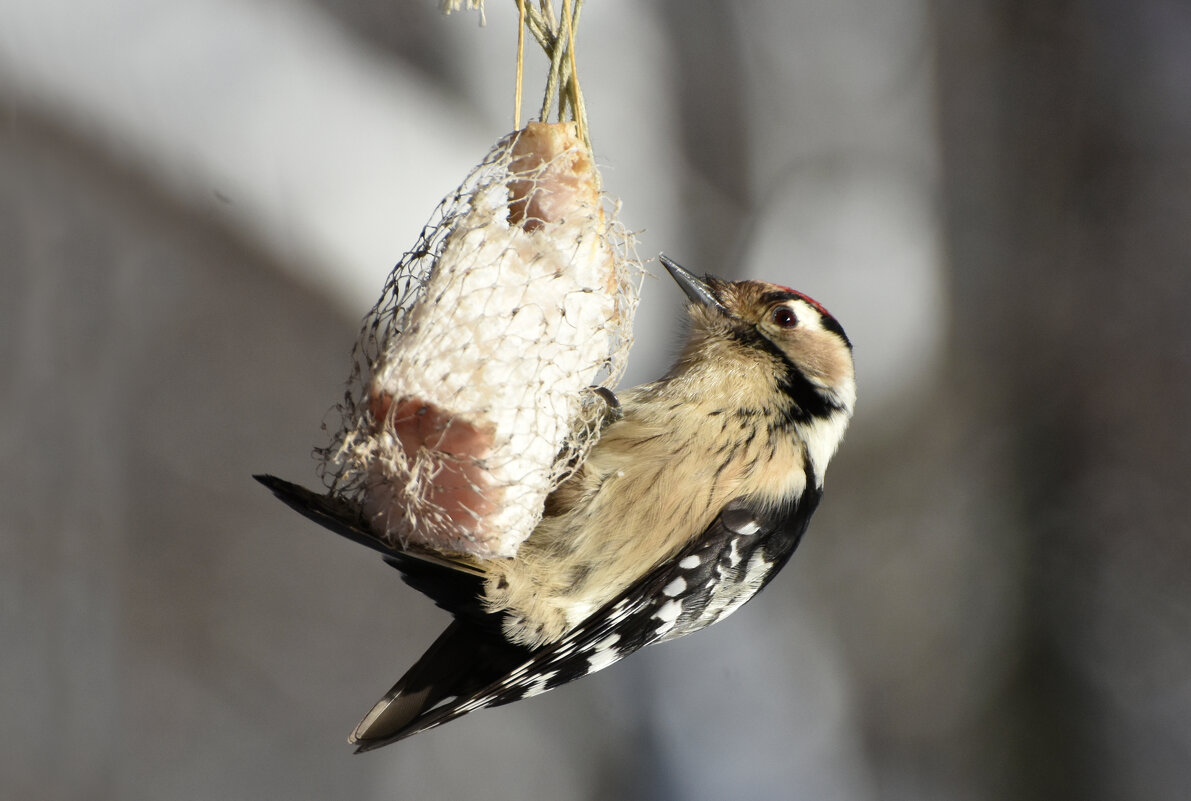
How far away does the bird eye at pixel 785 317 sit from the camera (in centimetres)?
118

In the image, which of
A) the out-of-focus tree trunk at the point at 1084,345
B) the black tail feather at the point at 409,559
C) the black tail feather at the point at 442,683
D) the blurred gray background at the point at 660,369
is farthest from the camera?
the out-of-focus tree trunk at the point at 1084,345

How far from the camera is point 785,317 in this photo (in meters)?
1.19

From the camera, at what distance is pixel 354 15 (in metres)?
1.82

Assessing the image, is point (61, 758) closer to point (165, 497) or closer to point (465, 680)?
point (165, 497)

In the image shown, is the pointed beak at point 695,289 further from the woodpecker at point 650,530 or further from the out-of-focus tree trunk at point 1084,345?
the out-of-focus tree trunk at point 1084,345

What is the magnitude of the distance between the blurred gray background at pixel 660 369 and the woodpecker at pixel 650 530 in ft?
3.32

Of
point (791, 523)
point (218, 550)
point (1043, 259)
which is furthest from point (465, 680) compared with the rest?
point (1043, 259)

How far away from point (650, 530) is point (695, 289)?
13.3 inches

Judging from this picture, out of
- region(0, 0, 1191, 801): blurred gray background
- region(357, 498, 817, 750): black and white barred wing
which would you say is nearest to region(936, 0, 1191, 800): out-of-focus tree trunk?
region(0, 0, 1191, 801): blurred gray background

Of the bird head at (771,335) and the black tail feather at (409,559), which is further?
the bird head at (771,335)

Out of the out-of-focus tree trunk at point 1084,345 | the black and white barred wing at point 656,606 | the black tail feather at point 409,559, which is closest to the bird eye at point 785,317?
the black and white barred wing at point 656,606

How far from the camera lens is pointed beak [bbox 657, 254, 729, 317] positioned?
1.13m

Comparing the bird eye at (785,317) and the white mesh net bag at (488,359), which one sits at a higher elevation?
the bird eye at (785,317)

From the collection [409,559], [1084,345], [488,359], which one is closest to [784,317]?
[488,359]
